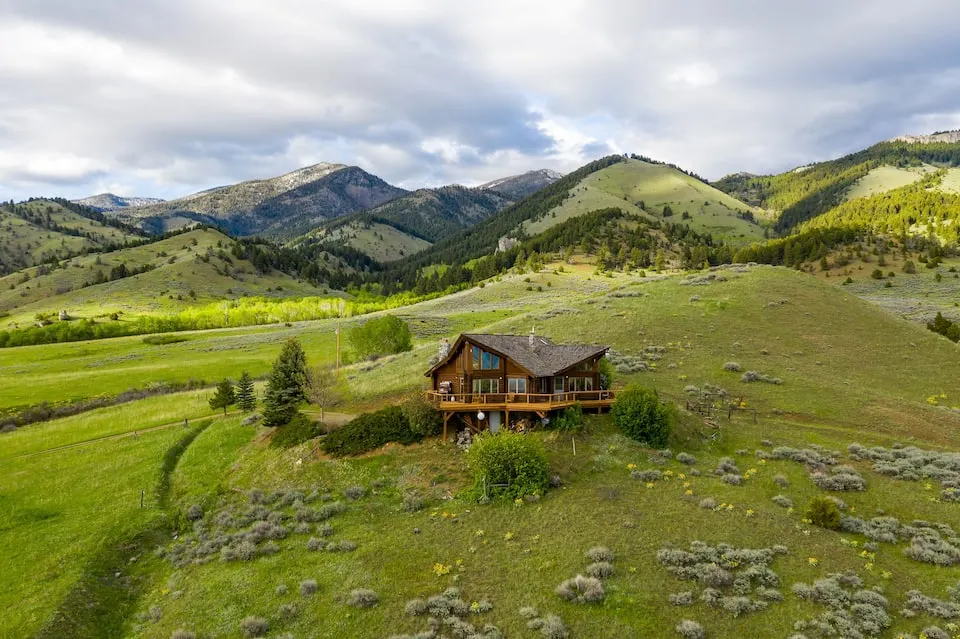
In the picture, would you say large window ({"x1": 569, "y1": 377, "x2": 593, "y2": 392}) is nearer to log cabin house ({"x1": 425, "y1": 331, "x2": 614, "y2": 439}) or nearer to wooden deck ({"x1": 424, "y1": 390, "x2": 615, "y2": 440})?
log cabin house ({"x1": 425, "y1": 331, "x2": 614, "y2": 439})

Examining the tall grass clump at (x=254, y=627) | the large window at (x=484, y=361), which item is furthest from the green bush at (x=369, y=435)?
the tall grass clump at (x=254, y=627)

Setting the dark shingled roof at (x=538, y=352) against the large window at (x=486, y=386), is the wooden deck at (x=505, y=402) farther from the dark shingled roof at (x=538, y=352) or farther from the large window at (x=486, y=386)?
the dark shingled roof at (x=538, y=352)

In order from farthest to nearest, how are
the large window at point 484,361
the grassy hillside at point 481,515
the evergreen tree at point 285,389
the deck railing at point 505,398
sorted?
the evergreen tree at point 285,389 < the large window at point 484,361 < the deck railing at point 505,398 < the grassy hillside at point 481,515

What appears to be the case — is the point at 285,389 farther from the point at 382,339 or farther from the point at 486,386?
the point at 382,339

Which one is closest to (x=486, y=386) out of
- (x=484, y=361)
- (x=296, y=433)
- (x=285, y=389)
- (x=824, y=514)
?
(x=484, y=361)

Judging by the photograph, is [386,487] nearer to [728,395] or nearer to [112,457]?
[112,457]

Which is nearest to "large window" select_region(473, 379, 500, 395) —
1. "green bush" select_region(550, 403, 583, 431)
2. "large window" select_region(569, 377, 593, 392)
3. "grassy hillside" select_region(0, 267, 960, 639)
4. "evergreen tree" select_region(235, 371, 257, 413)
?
"green bush" select_region(550, 403, 583, 431)
